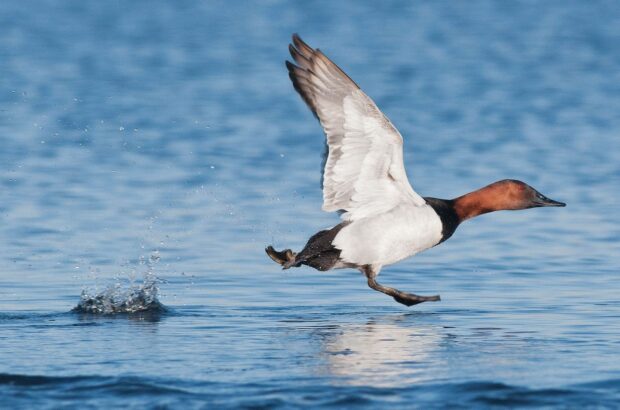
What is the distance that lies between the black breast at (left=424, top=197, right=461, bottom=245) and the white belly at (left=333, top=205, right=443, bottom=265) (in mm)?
72

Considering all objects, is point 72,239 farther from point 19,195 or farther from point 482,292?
point 482,292

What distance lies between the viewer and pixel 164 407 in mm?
7277

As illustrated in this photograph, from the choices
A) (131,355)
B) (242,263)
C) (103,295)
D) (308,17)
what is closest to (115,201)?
(242,263)

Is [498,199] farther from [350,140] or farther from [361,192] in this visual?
[350,140]

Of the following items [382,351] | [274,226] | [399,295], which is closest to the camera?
[382,351]

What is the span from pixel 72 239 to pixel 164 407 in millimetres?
6373

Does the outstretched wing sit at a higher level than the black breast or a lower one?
higher

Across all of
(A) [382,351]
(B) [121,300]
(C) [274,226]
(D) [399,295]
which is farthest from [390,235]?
(C) [274,226]

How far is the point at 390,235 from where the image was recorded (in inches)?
402

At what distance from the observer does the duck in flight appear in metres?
9.62

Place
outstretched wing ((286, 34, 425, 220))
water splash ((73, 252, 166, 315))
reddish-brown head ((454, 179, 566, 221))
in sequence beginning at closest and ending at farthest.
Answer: outstretched wing ((286, 34, 425, 220)) < water splash ((73, 252, 166, 315)) < reddish-brown head ((454, 179, 566, 221))

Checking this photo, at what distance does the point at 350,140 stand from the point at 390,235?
88 cm

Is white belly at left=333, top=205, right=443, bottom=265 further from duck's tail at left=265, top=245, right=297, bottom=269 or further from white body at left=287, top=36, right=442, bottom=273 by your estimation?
duck's tail at left=265, top=245, right=297, bottom=269

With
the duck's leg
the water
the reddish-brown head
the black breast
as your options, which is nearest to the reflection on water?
the water
